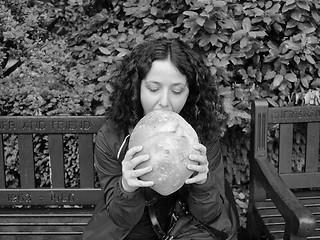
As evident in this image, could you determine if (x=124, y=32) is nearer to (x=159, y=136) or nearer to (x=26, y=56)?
(x=26, y=56)

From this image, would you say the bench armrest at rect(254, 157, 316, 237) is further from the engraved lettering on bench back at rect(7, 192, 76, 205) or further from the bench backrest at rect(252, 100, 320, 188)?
the engraved lettering on bench back at rect(7, 192, 76, 205)

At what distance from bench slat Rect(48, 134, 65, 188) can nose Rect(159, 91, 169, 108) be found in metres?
0.95

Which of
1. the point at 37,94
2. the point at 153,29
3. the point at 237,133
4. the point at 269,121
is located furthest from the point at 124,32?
the point at 269,121

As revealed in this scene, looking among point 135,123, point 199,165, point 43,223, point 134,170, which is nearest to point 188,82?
point 135,123

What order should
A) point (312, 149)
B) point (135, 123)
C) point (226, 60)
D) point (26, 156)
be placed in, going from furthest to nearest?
1. point (226, 60)
2. point (312, 149)
3. point (26, 156)
4. point (135, 123)

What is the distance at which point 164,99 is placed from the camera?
89.4 inches

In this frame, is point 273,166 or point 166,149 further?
point 273,166

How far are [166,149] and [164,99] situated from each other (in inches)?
13.1

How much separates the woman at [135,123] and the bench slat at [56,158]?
503 mm

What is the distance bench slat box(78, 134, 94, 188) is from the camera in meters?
3.03

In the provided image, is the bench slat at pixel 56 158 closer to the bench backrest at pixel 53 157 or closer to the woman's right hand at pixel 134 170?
the bench backrest at pixel 53 157

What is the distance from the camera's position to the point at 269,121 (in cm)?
304

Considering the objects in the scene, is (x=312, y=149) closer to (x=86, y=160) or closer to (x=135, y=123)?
(x=135, y=123)

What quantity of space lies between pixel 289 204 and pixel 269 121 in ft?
2.45
